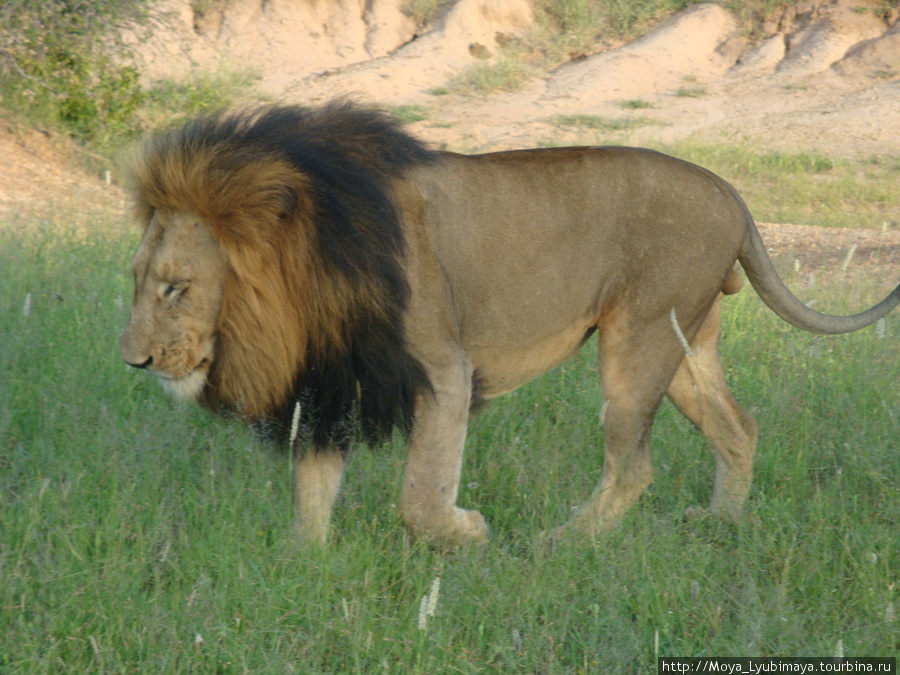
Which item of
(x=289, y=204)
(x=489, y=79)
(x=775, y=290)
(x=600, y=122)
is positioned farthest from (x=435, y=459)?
(x=489, y=79)

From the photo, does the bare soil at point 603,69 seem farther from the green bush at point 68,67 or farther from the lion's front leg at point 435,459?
the lion's front leg at point 435,459

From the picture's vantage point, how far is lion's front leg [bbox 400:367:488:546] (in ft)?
8.76

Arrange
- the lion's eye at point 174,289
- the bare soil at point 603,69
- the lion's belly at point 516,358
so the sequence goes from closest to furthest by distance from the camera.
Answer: the lion's eye at point 174,289
the lion's belly at point 516,358
the bare soil at point 603,69

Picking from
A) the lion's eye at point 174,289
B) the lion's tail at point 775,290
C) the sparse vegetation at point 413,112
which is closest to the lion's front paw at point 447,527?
the lion's eye at point 174,289

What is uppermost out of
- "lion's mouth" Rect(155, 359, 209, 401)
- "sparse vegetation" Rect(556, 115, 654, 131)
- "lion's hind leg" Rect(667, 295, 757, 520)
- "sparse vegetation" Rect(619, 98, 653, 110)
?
"lion's mouth" Rect(155, 359, 209, 401)

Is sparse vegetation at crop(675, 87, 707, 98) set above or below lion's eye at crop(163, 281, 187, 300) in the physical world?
below

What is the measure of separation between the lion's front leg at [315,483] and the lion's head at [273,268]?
21cm

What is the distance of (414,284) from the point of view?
2666 millimetres

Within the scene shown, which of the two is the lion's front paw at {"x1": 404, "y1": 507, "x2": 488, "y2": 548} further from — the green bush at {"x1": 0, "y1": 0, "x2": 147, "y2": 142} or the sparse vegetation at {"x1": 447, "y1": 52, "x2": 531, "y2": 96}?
the sparse vegetation at {"x1": 447, "y1": 52, "x2": 531, "y2": 96}

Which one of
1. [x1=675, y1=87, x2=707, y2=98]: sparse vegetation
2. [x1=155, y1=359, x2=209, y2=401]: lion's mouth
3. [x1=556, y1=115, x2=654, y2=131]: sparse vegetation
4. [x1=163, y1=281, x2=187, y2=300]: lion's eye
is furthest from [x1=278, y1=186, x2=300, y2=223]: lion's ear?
[x1=675, y1=87, x2=707, y2=98]: sparse vegetation

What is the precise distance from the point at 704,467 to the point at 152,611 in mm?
2124

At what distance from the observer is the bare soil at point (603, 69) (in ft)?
33.5

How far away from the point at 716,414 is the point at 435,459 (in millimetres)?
1225

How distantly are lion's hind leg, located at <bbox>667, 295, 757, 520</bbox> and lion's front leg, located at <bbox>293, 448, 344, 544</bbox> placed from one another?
4.25ft
